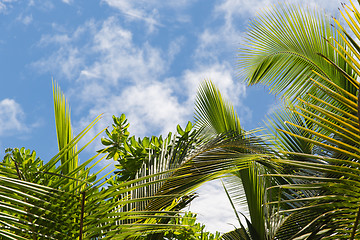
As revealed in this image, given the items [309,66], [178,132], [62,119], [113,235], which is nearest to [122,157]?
[178,132]

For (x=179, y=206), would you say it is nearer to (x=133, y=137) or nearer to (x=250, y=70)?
(x=133, y=137)

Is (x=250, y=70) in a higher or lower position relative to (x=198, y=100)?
higher

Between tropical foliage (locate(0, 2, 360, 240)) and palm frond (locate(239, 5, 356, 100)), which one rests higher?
palm frond (locate(239, 5, 356, 100))

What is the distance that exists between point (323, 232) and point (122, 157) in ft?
8.41

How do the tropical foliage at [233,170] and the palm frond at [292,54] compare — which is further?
the palm frond at [292,54]

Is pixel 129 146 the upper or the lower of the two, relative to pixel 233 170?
upper

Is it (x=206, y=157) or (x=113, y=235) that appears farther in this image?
(x=206, y=157)

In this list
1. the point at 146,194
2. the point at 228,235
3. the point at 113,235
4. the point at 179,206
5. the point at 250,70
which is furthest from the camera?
the point at 250,70

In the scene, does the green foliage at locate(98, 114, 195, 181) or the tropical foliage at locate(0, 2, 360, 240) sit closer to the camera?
the tropical foliage at locate(0, 2, 360, 240)

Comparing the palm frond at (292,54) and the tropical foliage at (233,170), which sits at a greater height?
the palm frond at (292,54)

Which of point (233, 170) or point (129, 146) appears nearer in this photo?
point (233, 170)

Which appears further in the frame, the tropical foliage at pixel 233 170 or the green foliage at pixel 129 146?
the green foliage at pixel 129 146

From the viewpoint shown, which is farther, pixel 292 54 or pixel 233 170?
pixel 292 54

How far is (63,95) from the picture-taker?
195cm
